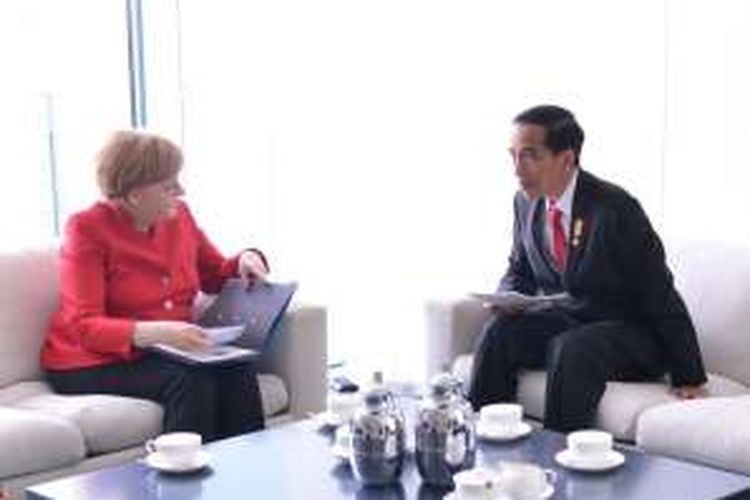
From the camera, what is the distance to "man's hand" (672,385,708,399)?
9.41 ft

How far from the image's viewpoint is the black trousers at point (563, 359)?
2.86 meters

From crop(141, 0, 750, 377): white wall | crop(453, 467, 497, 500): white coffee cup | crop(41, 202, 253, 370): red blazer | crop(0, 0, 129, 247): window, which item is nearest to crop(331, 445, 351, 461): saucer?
crop(453, 467, 497, 500): white coffee cup

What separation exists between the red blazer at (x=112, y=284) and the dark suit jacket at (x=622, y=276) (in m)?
1.05

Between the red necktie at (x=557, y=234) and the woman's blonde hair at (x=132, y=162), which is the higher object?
the woman's blonde hair at (x=132, y=162)

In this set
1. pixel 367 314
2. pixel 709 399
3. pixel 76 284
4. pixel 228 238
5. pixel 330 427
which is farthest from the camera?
pixel 228 238

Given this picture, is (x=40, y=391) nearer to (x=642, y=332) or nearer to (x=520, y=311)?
(x=520, y=311)

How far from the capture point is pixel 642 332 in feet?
9.95

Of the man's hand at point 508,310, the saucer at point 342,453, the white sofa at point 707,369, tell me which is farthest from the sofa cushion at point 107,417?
the man's hand at point 508,310

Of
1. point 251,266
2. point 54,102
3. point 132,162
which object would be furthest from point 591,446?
point 54,102

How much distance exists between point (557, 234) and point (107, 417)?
50.9 inches

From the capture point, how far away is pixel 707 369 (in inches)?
123

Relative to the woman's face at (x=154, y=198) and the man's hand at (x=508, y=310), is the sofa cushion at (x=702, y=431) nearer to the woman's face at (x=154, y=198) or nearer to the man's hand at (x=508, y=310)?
the man's hand at (x=508, y=310)

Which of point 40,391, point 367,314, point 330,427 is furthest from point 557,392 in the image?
point 367,314

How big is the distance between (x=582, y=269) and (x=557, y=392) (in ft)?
1.19
